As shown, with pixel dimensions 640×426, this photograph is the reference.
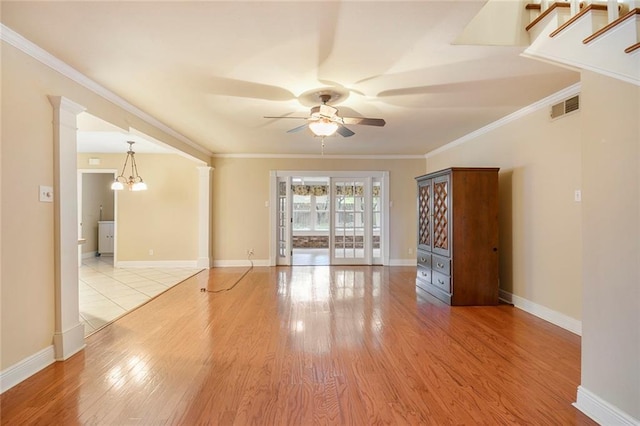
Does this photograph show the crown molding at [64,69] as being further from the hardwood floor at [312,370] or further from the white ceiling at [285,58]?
the hardwood floor at [312,370]

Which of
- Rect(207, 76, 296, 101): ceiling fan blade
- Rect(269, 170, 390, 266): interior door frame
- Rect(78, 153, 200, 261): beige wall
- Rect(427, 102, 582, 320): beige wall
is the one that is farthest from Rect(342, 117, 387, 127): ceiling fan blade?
Rect(78, 153, 200, 261): beige wall

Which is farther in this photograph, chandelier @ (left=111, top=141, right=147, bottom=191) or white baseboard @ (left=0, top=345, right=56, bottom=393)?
chandelier @ (left=111, top=141, right=147, bottom=191)

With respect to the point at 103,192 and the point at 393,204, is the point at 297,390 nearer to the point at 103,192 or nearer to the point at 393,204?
the point at 393,204

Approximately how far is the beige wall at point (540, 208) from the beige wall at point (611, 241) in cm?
153

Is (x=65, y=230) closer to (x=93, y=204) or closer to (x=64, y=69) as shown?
(x=64, y=69)

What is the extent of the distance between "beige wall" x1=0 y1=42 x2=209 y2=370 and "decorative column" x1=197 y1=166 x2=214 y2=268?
376 cm

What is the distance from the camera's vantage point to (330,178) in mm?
6555

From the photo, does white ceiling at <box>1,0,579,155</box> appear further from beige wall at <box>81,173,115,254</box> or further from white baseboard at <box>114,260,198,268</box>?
beige wall at <box>81,173,115,254</box>

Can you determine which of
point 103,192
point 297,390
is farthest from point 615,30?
point 103,192

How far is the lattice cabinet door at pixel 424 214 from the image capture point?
454cm

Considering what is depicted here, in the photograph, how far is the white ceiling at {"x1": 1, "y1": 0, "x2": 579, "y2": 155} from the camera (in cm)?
181

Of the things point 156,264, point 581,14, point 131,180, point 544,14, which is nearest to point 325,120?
point 544,14

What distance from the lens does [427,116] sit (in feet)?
12.6

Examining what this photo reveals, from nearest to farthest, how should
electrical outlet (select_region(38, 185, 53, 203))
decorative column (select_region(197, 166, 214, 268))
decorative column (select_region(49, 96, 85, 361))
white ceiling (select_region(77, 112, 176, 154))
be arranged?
electrical outlet (select_region(38, 185, 53, 203)) < decorative column (select_region(49, 96, 85, 361)) < white ceiling (select_region(77, 112, 176, 154)) < decorative column (select_region(197, 166, 214, 268))
